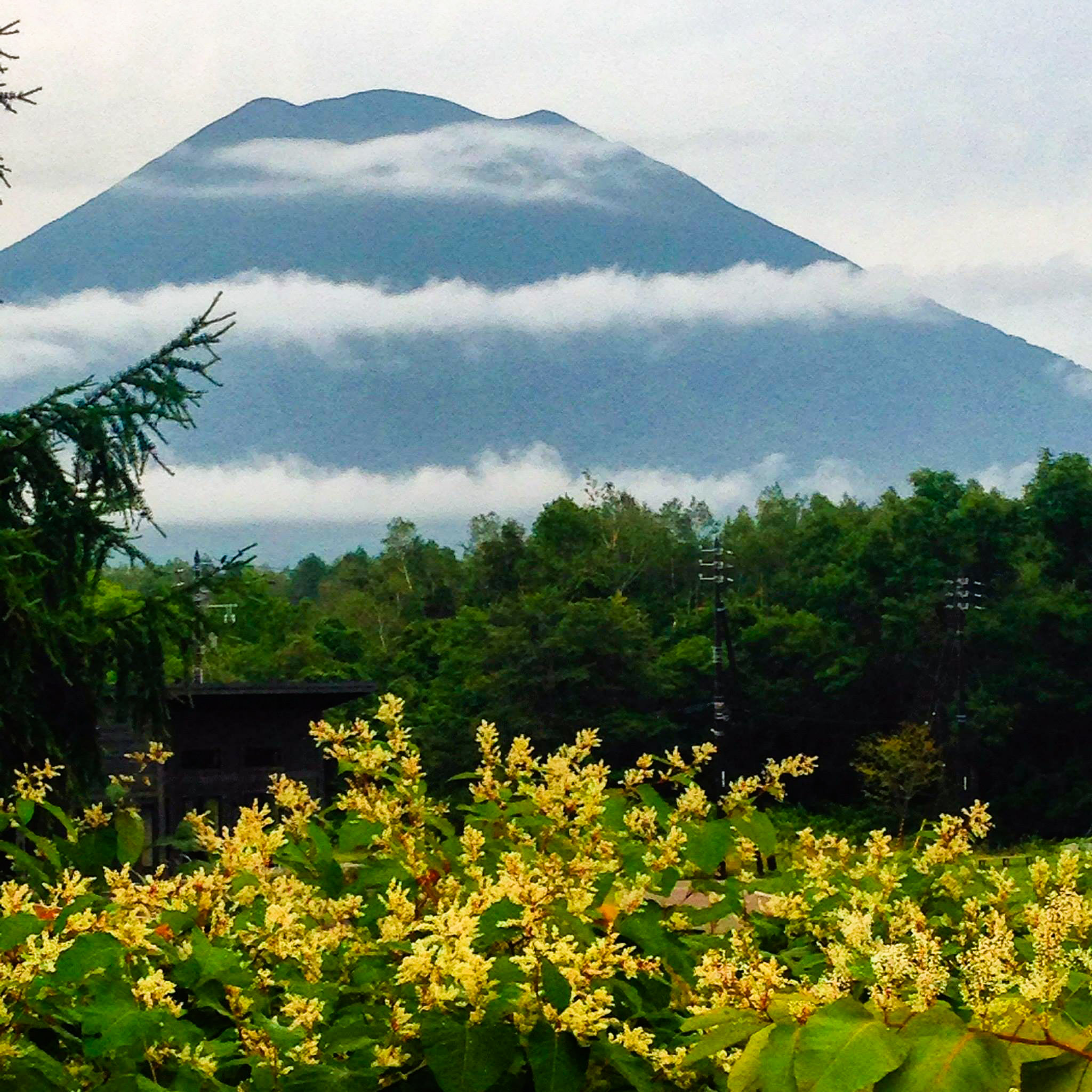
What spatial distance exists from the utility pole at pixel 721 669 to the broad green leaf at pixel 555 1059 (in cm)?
4587

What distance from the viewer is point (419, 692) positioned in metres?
55.7

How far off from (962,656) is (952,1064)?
166 feet

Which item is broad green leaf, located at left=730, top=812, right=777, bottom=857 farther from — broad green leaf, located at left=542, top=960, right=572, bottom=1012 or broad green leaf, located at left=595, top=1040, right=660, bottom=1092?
broad green leaf, located at left=542, top=960, right=572, bottom=1012

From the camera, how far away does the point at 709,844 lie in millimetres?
2951

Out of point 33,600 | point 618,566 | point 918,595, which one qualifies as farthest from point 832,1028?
point 618,566

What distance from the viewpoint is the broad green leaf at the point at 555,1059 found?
2.27 metres

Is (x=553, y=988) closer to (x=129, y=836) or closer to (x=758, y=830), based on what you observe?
(x=758, y=830)

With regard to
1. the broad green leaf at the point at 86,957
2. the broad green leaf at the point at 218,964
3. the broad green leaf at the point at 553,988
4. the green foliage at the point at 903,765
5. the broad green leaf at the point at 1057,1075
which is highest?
the broad green leaf at the point at 86,957

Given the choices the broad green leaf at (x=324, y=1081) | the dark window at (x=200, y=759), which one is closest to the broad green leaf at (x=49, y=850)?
the broad green leaf at (x=324, y=1081)

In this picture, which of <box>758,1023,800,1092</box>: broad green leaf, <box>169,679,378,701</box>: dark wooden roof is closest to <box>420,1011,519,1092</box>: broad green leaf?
<box>758,1023,800,1092</box>: broad green leaf

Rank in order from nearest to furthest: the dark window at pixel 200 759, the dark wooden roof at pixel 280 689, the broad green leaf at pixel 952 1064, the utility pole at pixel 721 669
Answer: the broad green leaf at pixel 952 1064
the dark wooden roof at pixel 280 689
the dark window at pixel 200 759
the utility pole at pixel 721 669

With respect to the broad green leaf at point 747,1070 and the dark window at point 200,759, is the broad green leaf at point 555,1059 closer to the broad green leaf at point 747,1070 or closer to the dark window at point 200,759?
the broad green leaf at point 747,1070

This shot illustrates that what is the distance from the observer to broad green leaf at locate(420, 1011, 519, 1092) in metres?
2.25

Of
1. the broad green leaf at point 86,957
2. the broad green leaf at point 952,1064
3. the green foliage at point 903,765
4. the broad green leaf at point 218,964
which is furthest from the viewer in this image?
the green foliage at point 903,765
